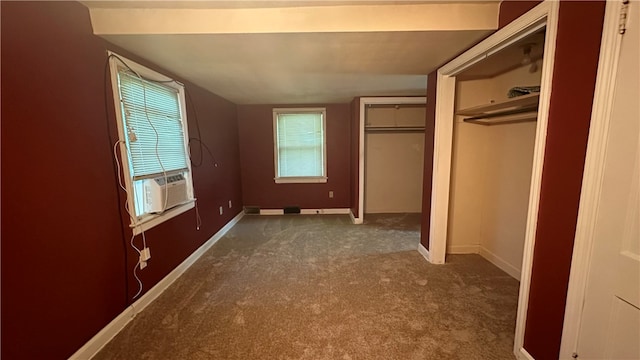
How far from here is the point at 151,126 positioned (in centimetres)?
237

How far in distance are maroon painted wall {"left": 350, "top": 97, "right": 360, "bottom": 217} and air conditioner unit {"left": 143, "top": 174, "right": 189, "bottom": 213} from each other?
2706 mm

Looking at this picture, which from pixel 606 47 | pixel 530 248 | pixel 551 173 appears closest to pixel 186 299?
pixel 530 248

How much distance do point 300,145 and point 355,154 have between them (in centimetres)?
119

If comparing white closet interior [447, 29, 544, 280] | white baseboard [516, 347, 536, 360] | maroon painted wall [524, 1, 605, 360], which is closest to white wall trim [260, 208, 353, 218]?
white closet interior [447, 29, 544, 280]

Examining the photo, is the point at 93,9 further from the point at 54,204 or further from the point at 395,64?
the point at 395,64

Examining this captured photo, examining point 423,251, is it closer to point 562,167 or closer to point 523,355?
point 523,355

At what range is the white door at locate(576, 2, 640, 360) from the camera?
3.32ft

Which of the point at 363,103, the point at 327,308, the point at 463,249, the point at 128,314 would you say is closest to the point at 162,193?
the point at 128,314

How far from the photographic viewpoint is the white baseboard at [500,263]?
2.56 m

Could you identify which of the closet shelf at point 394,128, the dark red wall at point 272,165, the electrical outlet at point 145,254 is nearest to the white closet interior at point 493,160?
the closet shelf at point 394,128

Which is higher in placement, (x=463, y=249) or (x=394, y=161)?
(x=394, y=161)

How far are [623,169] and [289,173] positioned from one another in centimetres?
446

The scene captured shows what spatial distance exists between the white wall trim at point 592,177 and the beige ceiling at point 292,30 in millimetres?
846

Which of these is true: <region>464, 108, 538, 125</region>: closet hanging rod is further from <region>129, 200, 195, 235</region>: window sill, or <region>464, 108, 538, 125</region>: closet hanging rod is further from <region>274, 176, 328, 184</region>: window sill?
<region>129, 200, 195, 235</region>: window sill
